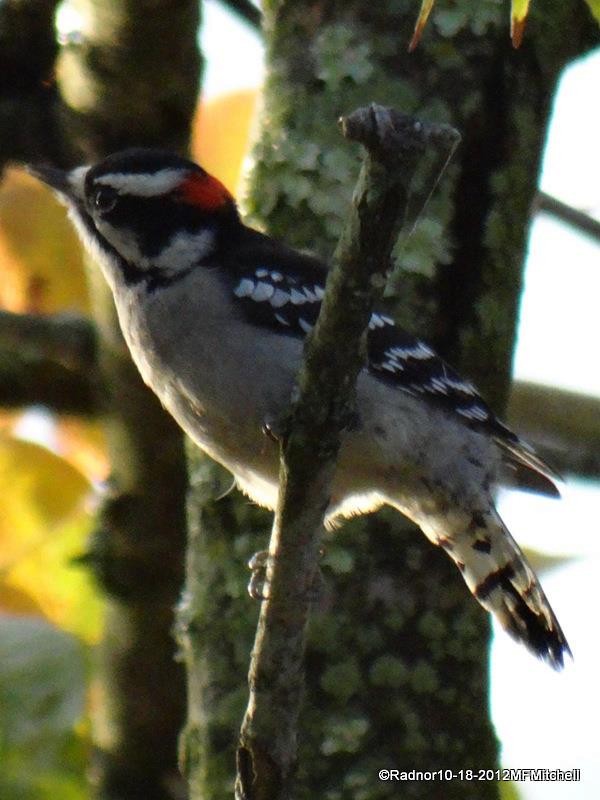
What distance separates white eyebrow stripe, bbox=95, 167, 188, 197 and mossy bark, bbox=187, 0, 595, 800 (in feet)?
1.16

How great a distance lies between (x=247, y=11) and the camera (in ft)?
17.0

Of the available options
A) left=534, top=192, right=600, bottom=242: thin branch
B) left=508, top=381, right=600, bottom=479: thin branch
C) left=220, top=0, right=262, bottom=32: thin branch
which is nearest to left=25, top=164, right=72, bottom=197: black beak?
left=220, top=0, right=262, bottom=32: thin branch

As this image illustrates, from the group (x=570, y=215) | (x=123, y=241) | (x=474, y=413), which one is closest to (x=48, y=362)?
(x=123, y=241)

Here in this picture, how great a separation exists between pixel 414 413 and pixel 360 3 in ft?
4.46

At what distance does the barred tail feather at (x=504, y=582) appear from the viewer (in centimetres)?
374

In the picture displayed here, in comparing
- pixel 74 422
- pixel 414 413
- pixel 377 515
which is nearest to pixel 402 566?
pixel 377 515

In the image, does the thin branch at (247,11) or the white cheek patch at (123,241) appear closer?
the white cheek patch at (123,241)

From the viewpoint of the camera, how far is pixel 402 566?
12.5 ft

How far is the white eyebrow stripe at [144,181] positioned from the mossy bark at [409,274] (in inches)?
14.0

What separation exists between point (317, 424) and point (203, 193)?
176 cm

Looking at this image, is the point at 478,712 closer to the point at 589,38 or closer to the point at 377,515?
the point at 377,515

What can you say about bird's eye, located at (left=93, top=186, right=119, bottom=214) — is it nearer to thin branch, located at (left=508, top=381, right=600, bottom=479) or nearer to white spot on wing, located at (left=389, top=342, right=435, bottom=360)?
white spot on wing, located at (left=389, top=342, right=435, bottom=360)

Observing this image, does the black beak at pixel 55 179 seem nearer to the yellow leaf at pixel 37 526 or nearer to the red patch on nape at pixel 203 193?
the red patch on nape at pixel 203 193

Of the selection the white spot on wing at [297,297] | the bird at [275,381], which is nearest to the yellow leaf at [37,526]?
the bird at [275,381]
